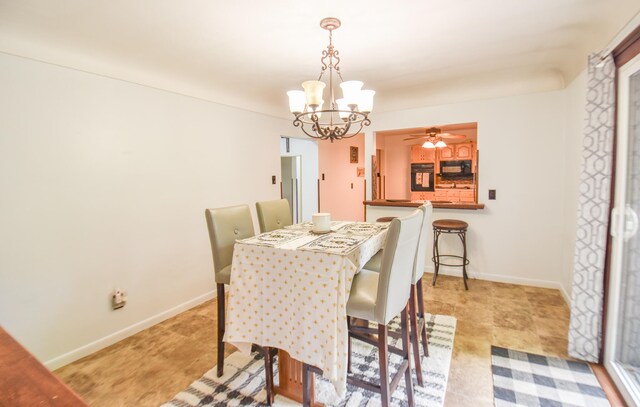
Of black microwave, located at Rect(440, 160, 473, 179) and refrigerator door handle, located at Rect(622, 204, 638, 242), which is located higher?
black microwave, located at Rect(440, 160, 473, 179)

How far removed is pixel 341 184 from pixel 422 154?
5.62 feet

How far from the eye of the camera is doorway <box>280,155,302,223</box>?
6059 mm

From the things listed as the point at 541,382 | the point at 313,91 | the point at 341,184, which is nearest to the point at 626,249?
the point at 541,382

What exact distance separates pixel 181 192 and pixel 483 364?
2.83m

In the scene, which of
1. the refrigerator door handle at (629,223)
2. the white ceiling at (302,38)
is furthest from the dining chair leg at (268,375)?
the refrigerator door handle at (629,223)

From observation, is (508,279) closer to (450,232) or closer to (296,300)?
(450,232)

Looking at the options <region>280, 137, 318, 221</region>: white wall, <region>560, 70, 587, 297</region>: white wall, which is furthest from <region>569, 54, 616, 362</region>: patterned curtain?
<region>280, 137, 318, 221</region>: white wall

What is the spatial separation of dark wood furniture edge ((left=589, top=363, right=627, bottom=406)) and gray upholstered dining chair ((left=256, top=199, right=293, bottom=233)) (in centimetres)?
239

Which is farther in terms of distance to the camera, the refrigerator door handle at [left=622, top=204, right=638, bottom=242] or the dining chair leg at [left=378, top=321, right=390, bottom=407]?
the refrigerator door handle at [left=622, top=204, right=638, bottom=242]

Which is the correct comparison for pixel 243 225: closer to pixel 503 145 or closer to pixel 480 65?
pixel 480 65

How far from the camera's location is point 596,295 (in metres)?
2.01

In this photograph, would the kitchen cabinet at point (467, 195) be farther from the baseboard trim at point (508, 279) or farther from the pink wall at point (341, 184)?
the baseboard trim at point (508, 279)

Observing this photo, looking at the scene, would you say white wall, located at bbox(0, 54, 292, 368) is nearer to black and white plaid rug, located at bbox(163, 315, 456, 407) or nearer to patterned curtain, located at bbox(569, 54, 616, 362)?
black and white plaid rug, located at bbox(163, 315, 456, 407)

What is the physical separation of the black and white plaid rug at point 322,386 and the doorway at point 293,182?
399 centimetres
